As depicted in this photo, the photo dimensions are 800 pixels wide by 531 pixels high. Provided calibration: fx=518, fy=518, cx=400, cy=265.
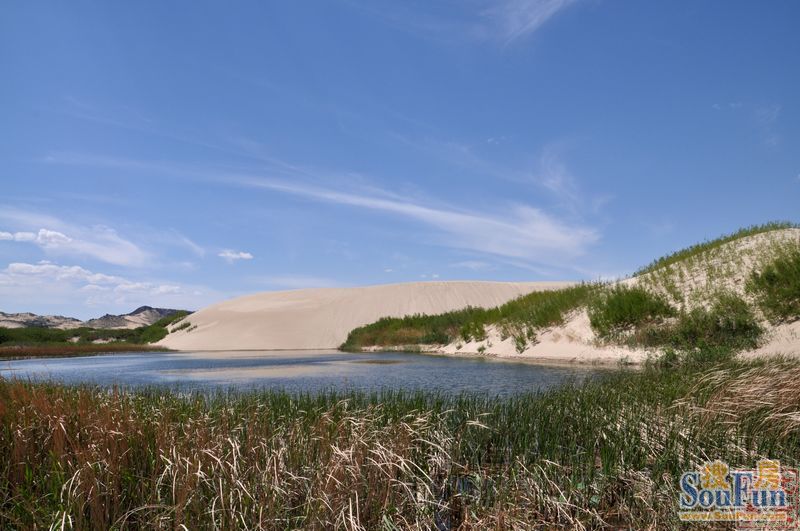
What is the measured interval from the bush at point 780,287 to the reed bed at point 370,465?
40.0ft

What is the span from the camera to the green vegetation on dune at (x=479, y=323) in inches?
Result: 1091

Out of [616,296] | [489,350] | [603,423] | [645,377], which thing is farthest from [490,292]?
[603,423]

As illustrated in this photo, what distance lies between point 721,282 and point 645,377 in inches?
506

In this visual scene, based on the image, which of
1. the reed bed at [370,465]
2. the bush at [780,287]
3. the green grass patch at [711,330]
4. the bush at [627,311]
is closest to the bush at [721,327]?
the green grass patch at [711,330]

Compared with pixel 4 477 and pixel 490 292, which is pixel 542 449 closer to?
pixel 4 477

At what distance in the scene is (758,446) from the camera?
5629mm

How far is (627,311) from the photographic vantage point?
22.2 metres

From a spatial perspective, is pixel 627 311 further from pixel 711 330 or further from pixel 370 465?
pixel 370 465

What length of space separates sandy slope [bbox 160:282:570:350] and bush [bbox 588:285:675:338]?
33.8m

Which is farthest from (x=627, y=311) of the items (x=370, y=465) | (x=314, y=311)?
(x=314, y=311)

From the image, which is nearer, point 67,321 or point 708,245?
point 708,245

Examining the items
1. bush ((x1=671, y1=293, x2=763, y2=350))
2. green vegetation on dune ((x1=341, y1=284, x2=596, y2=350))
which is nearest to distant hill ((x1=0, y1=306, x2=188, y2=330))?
green vegetation on dune ((x1=341, y1=284, x2=596, y2=350))

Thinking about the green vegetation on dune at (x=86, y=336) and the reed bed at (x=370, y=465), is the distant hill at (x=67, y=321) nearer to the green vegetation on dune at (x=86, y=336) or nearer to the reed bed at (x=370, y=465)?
the green vegetation on dune at (x=86, y=336)

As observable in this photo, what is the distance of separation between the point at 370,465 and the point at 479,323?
2918 centimetres
